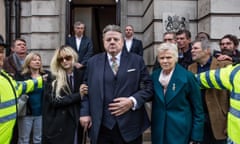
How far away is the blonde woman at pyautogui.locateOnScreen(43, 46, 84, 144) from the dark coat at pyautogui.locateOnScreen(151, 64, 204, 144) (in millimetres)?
943

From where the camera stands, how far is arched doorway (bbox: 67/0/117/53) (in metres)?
12.3

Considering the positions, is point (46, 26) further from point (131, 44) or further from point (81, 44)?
point (131, 44)

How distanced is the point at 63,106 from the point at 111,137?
0.79m

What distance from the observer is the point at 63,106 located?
13.6 feet

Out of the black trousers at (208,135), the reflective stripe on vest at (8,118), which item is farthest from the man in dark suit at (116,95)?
the black trousers at (208,135)

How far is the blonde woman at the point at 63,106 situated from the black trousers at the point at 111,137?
1.89 feet

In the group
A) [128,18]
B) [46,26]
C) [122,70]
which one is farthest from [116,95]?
[46,26]

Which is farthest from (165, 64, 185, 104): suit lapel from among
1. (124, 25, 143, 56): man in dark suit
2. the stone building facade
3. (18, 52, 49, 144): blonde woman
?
(124, 25, 143, 56): man in dark suit

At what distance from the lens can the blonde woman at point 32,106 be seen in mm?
5617

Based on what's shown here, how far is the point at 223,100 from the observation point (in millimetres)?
4188

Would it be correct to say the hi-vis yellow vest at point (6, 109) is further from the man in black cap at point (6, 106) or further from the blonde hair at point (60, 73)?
the blonde hair at point (60, 73)

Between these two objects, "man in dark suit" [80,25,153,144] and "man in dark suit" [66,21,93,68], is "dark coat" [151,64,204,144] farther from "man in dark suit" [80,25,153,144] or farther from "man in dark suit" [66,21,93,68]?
"man in dark suit" [66,21,93,68]

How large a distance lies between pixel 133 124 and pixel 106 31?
3.19 feet

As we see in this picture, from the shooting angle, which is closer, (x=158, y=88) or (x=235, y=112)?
(x=235, y=112)
